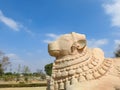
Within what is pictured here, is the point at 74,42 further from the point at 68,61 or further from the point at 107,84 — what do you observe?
the point at 107,84

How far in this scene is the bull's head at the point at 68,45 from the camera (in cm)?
397

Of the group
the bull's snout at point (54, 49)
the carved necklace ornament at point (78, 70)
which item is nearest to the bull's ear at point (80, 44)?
the carved necklace ornament at point (78, 70)

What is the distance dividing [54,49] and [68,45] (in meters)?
0.24

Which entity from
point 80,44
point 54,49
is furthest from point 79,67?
point 54,49

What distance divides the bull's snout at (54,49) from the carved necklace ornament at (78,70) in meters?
0.15

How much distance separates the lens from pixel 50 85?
154 inches

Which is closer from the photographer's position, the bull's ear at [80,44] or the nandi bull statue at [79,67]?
the nandi bull statue at [79,67]

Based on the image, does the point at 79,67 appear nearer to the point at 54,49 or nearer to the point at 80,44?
the point at 80,44

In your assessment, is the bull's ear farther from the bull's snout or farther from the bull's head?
the bull's snout

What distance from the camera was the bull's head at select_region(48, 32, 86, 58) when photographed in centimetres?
397

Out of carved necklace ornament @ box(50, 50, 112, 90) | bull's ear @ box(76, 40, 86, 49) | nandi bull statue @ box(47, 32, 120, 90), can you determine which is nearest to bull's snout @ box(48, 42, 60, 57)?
nandi bull statue @ box(47, 32, 120, 90)

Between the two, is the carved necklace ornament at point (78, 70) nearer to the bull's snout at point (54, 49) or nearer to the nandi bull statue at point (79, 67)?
the nandi bull statue at point (79, 67)

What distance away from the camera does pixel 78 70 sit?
12.3 ft

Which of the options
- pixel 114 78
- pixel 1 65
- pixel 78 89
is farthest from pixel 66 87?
pixel 1 65
